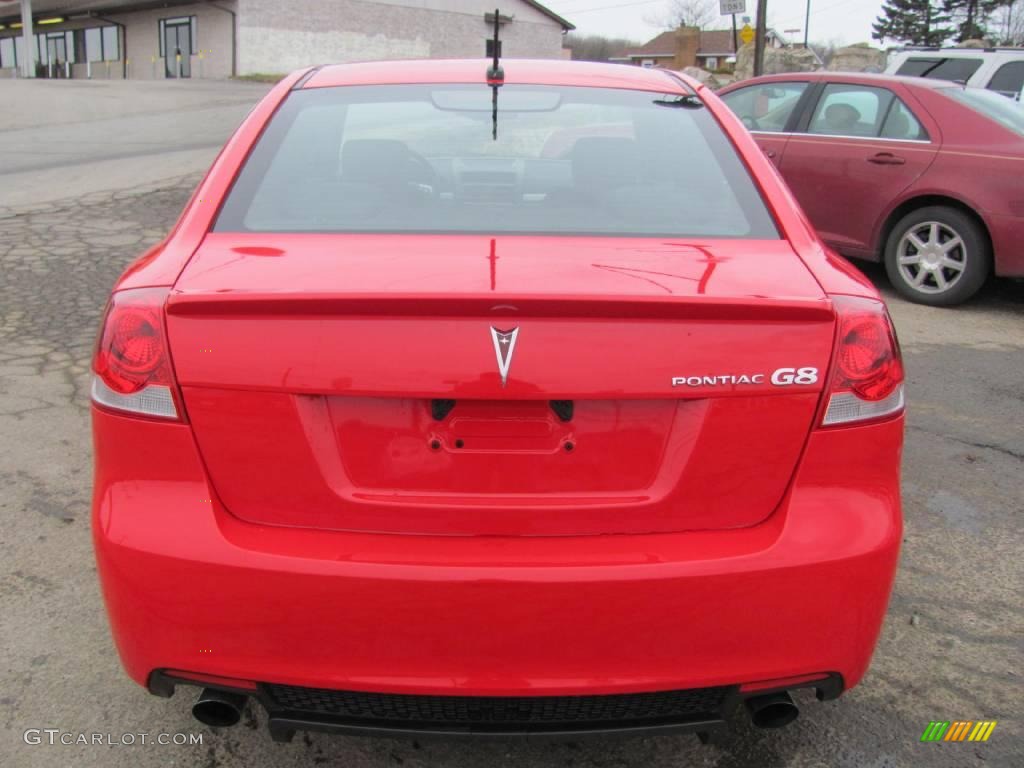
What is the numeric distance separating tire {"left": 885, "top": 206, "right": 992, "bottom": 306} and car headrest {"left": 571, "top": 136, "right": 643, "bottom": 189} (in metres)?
4.80

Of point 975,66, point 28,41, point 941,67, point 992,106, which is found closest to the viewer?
point 992,106

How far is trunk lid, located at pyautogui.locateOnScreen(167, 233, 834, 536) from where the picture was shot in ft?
6.16

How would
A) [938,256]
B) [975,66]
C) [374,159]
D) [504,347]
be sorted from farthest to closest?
1. [975,66]
2. [938,256]
3. [374,159]
4. [504,347]

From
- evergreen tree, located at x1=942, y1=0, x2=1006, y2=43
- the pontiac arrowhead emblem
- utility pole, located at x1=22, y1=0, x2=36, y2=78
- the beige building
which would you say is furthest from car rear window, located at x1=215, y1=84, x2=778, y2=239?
evergreen tree, located at x1=942, y1=0, x2=1006, y2=43

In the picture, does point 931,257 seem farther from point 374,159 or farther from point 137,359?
point 137,359

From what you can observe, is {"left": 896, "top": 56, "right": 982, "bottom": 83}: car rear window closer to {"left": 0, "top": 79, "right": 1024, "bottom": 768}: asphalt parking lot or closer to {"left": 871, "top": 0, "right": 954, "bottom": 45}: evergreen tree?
{"left": 0, "top": 79, "right": 1024, "bottom": 768}: asphalt parking lot

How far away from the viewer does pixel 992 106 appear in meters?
7.04

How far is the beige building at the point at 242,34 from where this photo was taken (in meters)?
40.0

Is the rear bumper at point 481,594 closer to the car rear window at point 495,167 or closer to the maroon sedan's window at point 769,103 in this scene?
the car rear window at point 495,167

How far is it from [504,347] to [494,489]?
0.29 meters

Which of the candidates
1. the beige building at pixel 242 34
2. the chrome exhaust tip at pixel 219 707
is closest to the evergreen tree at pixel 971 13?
the beige building at pixel 242 34

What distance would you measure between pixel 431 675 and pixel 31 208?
863 cm

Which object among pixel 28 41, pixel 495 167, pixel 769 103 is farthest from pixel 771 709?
pixel 28 41

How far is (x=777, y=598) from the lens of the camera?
1932 millimetres
